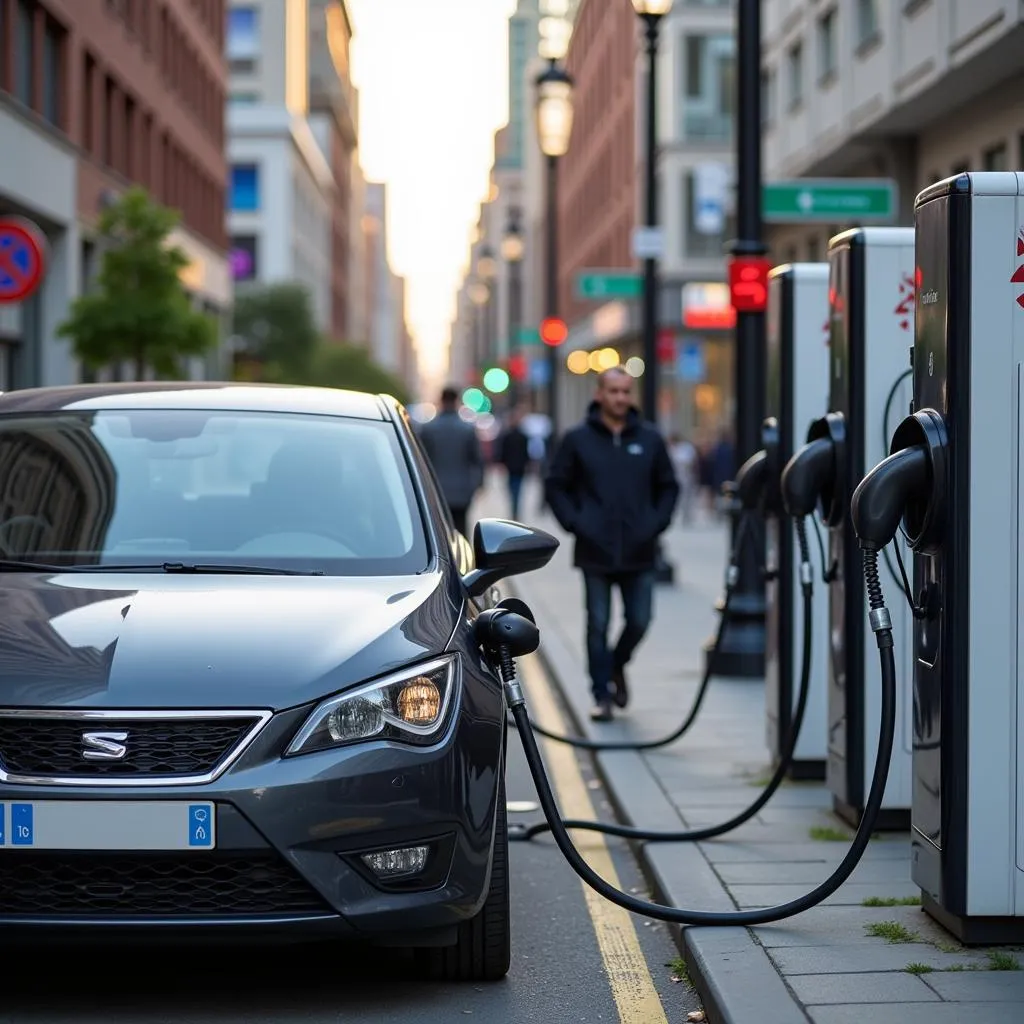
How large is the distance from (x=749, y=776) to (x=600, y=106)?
209ft

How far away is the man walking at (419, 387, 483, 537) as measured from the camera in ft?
61.7

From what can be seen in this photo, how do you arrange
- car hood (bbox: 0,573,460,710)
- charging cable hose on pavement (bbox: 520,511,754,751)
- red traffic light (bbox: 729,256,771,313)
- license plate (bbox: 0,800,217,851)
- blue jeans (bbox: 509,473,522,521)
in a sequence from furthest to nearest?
1. blue jeans (bbox: 509,473,522,521)
2. red traffic light (bbox: 729,256,771,313)
3. charging cable hose on pavement (bbox: 520,511,754,751)
4. car hood (bbox: 0,573,460,710)
5. license plate (bbox: 0,800,217,851)

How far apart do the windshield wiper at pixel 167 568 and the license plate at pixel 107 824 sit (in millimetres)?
1070

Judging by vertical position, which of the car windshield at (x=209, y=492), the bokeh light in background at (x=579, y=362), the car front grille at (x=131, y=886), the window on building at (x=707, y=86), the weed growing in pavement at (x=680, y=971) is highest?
the window on building at (x=707, y=86)

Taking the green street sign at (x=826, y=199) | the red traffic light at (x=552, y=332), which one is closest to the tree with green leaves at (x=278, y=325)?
the red traffic light at (x=552, y=332)

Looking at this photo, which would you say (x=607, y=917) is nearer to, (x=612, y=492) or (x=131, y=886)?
(x=131, y=886)

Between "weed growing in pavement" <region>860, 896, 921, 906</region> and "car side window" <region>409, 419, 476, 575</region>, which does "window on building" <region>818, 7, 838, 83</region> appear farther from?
"weed growing in pavement" <region>860, 896, 921, 906</region>

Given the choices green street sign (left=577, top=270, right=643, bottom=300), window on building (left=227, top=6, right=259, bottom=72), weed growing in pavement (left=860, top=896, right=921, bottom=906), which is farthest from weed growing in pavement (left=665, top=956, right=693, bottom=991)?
window on building (left=227, top=6, right=259, bottom=72)

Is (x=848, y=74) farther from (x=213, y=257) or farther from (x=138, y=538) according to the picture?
(x=213, y=257)

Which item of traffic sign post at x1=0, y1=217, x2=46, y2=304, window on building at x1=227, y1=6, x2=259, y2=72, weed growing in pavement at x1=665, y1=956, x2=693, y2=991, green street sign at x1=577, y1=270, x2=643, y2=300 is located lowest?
weed growing in pavement at x1=665, y1=956, x2=693, y2=991

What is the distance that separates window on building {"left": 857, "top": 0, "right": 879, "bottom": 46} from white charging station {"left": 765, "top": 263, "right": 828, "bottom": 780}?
19119 mm

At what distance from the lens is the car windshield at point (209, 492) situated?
5746 mm

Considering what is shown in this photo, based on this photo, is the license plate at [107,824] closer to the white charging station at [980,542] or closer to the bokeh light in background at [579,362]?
the white charging station at [980,542]

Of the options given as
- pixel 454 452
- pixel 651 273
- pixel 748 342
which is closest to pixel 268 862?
pixel 748 342
